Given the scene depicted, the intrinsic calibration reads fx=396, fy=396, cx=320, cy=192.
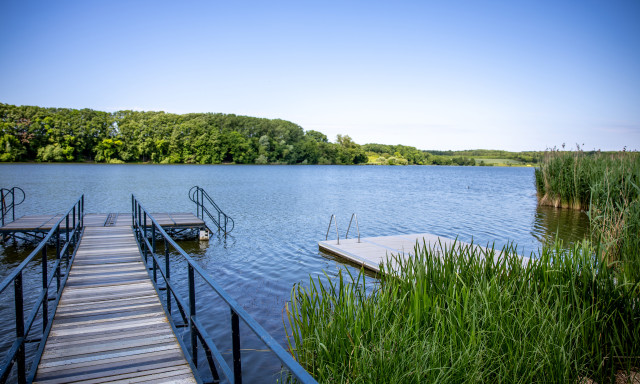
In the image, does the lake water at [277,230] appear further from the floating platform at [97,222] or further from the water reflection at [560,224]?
the floating platform at [97,222]

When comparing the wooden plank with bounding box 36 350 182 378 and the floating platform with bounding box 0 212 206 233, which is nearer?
the wooden plank with bounding box 36 350 182 378

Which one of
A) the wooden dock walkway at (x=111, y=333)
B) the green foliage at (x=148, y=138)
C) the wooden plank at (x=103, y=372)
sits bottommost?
the wooden dock walkway at (x=111, y=333)

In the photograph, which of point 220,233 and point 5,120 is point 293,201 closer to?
point 220,233

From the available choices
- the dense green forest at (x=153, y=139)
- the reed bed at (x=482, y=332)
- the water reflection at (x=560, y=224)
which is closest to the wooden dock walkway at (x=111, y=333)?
the reed bed at (x=482, y=332)

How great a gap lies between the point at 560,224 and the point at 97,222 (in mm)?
18536

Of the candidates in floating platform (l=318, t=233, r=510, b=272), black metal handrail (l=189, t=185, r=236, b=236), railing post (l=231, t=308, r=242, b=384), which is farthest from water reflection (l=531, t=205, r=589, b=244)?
railing post (l=231, t=308, r=242, b=384)

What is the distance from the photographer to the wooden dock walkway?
3436 millimetres

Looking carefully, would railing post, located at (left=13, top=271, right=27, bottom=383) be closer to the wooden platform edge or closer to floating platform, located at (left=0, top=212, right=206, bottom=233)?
the wooden platform edge

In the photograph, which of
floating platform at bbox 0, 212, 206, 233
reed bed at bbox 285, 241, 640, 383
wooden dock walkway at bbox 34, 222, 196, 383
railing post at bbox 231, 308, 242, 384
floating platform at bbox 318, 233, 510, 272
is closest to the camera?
railing post at bbox 231, 308, 242, 384

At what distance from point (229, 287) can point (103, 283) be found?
3.37 m

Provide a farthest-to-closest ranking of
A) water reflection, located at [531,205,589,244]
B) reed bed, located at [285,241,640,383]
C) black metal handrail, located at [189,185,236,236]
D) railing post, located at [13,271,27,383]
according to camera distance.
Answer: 1. black metal handrail, located at [189,185,236,236]
2. water reflection, located at [531,205,589,244]
3. reed bed, located at [285,241,640,383]
4. railing post, located at [13,271,27,383]

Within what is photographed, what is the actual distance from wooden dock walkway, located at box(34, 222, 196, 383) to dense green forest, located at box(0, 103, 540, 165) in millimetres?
71815

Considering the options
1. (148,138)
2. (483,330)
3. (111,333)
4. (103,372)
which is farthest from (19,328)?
(148,138)

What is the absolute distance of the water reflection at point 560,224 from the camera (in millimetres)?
14872
